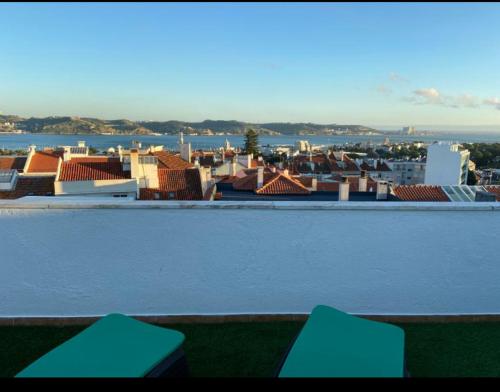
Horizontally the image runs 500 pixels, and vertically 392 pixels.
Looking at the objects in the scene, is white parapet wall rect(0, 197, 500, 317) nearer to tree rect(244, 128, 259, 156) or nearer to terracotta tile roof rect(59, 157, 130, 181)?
terracotta tile roof rect(59, 157, 130, 181)

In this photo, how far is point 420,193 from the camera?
16.8 m

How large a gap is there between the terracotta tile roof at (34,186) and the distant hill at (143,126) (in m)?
60.6

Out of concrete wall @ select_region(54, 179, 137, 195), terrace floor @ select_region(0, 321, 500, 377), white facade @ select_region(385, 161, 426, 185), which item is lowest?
white facade @ select_region(385, 161, 426, 185)

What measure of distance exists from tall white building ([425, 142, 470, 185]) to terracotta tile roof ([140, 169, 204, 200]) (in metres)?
17.9

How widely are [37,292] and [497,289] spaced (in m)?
3.52

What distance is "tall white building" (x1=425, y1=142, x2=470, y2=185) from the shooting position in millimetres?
25062

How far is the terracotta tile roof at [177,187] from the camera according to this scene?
1471 centimetres

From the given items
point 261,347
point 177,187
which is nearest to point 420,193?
point 177,187

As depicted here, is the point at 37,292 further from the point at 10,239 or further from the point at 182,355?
the point at 182,355

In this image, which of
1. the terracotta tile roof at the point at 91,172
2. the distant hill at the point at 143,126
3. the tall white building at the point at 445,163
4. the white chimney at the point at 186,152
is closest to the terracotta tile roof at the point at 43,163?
the terracotta tile roof at the point at 91,172

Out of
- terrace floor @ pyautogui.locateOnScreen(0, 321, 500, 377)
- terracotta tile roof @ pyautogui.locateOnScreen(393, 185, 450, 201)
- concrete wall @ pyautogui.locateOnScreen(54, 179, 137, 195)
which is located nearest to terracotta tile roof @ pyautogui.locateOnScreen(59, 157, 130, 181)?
concrete wall @ pyautogui.locateOnScreen(54, 179, 137, 195)

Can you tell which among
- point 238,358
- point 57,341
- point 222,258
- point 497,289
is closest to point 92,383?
point 238,358

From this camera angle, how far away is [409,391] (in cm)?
54

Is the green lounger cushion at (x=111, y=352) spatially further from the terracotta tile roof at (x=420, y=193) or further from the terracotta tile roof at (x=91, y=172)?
the terracotta tile roof at (x=420, y=193)
